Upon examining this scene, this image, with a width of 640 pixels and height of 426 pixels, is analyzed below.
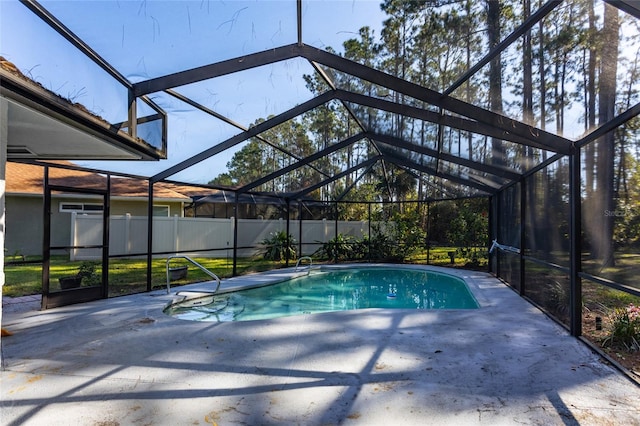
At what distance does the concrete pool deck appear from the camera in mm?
2461

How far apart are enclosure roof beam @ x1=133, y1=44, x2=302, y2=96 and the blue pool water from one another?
3.53 meters

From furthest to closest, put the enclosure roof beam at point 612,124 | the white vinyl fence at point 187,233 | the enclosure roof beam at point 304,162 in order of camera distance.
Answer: the white vinyl fence at point 187,233 < the enclosure roof beam at point 304,162 < the enclosure roof beam at point 612,124

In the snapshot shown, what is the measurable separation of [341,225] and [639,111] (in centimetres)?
1174

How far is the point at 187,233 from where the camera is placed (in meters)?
12.7

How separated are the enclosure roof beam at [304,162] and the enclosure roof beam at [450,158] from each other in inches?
19.1

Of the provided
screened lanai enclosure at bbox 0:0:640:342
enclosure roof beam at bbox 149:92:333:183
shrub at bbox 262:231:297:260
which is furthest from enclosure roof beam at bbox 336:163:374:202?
enclosure roof beam at bbox 149:92:333:183

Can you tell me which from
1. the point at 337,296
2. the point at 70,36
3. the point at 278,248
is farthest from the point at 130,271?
the point at 70,36

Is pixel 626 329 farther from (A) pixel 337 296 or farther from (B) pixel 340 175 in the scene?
(B) pixel 340 175

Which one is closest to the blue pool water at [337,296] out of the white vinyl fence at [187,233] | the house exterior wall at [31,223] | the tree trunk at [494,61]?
the white vinyl fence at [187,233]

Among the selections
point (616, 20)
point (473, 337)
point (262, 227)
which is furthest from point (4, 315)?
point (262, 227)

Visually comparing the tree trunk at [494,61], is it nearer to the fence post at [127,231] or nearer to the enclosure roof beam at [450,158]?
the enclosure roof beam at [450,158]

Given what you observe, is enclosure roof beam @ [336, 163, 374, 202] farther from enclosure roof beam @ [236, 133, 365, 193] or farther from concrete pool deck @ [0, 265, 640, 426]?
concrete pool deck @ [0, 265, 640, 426]

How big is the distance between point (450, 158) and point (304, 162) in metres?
3.51

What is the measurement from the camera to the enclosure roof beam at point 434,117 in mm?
5008
